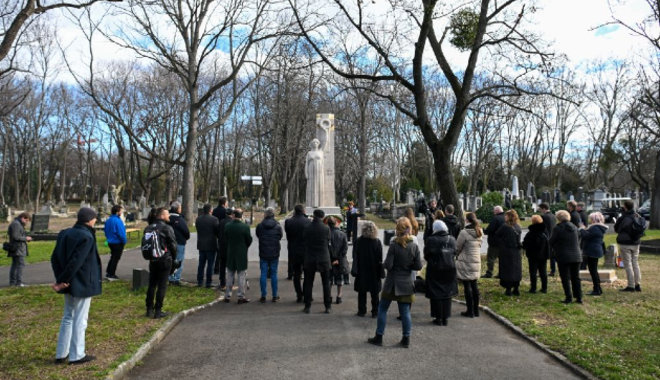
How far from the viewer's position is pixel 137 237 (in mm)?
21734

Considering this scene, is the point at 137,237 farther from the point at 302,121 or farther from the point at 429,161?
the point at 429,161

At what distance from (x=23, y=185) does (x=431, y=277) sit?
61.6m

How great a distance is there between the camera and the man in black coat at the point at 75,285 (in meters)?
5.29

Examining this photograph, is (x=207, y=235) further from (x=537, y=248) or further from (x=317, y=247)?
(x=537, y=248)

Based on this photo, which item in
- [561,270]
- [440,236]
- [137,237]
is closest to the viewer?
[440,236]

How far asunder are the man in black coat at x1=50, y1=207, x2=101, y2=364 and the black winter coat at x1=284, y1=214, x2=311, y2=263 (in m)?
3.95

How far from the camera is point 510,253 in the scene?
895 cm

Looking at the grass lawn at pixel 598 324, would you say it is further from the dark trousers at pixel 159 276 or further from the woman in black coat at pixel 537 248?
the dark trousers at pixel 159 276

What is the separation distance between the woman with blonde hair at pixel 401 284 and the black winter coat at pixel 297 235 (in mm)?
2637

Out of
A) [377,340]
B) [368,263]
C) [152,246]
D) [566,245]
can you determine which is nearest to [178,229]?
[152,246]

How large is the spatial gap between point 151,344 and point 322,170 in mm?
17212

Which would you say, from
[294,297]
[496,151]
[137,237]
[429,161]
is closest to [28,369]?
[294,297]

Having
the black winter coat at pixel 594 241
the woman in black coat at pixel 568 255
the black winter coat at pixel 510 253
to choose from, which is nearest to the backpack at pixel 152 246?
the black winter coat at pixel 510 253

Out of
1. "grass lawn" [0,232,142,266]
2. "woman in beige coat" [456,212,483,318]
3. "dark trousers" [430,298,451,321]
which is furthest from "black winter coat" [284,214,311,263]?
"grass lawn" [0,232,142,266]
